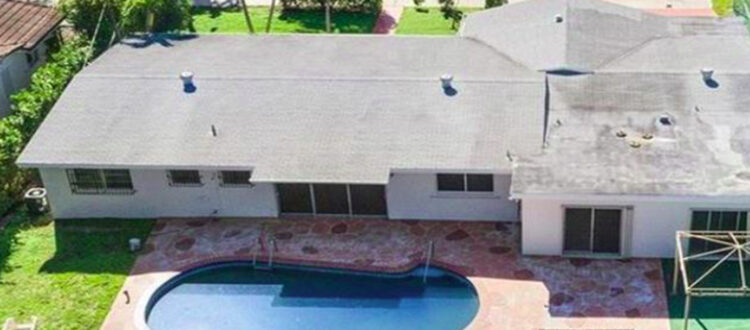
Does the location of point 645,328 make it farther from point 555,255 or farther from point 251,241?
point 251,241

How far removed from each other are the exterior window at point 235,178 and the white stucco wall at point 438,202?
187 inches

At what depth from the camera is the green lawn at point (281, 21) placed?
47.4 metres

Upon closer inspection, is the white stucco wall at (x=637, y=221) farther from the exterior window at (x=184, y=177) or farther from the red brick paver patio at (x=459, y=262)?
the exterior window at (x=184, y=177)

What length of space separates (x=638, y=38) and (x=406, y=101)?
9970mm

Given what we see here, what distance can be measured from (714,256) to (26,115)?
24227 millimetres

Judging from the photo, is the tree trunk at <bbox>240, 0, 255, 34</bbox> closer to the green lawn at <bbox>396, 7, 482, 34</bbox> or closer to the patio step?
the green lawn at <bbox>396, 7, 482, 34</bbox>

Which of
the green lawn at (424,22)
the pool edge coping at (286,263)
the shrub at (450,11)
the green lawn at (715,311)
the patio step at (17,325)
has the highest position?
the shrub at (450,11)

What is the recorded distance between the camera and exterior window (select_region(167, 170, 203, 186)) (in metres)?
32.2

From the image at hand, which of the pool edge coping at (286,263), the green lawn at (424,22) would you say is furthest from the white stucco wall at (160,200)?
the green lawn at (424,22)

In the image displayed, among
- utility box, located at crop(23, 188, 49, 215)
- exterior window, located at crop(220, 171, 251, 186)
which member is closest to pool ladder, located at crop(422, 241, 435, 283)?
exterior window, located at crop(220, 171, 251, 186)

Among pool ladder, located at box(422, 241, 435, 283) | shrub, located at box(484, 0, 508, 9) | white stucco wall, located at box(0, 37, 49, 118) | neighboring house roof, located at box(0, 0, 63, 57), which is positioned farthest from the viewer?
shrub, located at box(484, 0, 508, 9)

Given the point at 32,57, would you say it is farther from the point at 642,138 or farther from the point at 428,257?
the point at 642,138

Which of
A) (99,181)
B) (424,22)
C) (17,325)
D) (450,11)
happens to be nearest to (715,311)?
(17,325)

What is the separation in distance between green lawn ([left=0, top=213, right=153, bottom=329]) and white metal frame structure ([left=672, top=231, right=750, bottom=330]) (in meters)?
16.7
